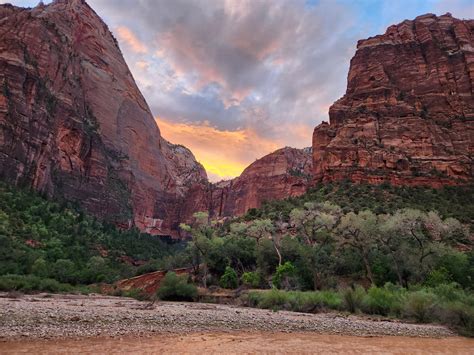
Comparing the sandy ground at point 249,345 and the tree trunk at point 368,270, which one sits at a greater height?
the tree trunk at point 368,270

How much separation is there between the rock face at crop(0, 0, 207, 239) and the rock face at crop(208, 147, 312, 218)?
14578 millimetres

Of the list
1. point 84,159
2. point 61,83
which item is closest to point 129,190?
point 84,159

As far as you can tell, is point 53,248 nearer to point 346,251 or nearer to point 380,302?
point 346,251

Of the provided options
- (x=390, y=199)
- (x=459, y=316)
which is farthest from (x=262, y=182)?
(x=459, y=316)

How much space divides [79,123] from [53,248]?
5105 centimetres

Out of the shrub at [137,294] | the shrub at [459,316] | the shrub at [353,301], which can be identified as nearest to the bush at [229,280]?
the shrub at [137,294]

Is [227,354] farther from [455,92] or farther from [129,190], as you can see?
[129,190]

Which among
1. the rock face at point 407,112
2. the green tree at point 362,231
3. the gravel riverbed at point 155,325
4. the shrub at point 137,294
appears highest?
the rock face at point 407,112

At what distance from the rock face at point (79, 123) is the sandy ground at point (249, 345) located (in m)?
62.2

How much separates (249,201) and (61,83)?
73.5 m

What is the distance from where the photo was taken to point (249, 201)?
135000 mm

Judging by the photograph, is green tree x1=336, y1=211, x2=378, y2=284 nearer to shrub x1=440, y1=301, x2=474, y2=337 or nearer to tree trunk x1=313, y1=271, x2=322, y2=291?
tree trunk x1=313, y1=271, x2=322, y2=291

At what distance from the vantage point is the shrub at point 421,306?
1967 cm

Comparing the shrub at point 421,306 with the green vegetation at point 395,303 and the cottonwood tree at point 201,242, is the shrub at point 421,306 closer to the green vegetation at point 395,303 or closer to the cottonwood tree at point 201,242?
the green vegetation at point 395,303
